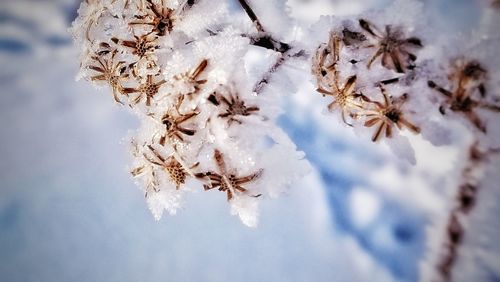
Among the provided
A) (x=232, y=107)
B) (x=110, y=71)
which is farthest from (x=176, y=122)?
(x=110, y=71)

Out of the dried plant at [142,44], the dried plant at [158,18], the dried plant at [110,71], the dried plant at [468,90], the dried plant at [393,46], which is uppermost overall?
the dried plant at [158,18]

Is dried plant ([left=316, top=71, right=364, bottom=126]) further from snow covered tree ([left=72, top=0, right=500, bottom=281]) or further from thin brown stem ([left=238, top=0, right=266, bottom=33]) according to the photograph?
thin brown stem ([left=238, top=0, right=266, bottom=33])

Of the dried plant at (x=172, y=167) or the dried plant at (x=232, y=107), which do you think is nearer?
the dried plant at (x=232, y=107)

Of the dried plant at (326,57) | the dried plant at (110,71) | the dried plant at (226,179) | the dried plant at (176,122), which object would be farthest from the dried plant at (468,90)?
the dried plant at (110,71)

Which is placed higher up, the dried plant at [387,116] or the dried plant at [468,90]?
the dried plant at [468,90]

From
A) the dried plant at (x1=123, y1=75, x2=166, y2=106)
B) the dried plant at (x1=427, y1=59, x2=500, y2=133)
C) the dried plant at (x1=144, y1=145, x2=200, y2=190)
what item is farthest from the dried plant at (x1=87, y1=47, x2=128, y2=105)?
the dried plant at (x1=427, y1=59, x2=500, y2=133)

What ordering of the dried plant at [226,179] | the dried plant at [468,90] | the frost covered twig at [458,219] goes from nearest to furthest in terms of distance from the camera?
the frost covered twig at [458,219] → the dried plant at [468,90] → the dried plant at [226,179]

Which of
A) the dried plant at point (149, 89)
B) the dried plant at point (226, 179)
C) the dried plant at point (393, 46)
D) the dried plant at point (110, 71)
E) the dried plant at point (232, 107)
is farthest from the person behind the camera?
the dried plant at point (110, 71)

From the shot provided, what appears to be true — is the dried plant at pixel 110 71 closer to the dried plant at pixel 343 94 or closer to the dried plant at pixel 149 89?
the dried plant at pixel 149 89
